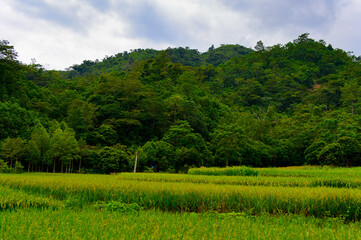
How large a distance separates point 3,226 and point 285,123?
174ft

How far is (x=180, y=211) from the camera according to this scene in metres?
9.43

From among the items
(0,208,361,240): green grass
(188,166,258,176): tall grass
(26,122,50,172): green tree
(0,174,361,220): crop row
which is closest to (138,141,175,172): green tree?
(26,122,50,172): green tree

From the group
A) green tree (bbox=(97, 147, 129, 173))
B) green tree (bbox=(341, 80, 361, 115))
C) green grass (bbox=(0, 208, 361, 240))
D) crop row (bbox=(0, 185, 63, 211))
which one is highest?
green tree (bbox=(341, 80, 361, 115))

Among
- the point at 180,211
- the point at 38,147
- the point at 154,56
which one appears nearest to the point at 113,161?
the point at 38,147

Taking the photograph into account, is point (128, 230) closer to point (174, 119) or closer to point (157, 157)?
point (157, 157)

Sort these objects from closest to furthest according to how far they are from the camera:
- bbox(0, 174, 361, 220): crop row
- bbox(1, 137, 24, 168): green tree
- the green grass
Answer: the green grass → bbox(0, 174, 361, 220): crop row → bbox(1, 137, 24, 168): green tree

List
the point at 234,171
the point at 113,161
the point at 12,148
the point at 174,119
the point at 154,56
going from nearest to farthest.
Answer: the point at 234,171, the point at 12,148, the point at 113,161, the point at 174,119, the point at 154,56

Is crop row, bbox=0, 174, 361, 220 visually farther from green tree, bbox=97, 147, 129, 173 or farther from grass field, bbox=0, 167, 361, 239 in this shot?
green tree, bbox=97, 147, 129, 173

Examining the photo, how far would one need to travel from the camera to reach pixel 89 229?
523 cm

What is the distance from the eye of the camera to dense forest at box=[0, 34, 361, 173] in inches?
1261

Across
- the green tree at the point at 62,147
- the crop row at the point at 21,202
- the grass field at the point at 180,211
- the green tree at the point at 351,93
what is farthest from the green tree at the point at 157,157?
the green tree at the point at 351,93

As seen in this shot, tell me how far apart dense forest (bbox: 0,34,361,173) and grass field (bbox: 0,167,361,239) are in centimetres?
A: 1865

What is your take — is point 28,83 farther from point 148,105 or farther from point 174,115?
point 174,115

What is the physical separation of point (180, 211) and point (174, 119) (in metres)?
37.7
